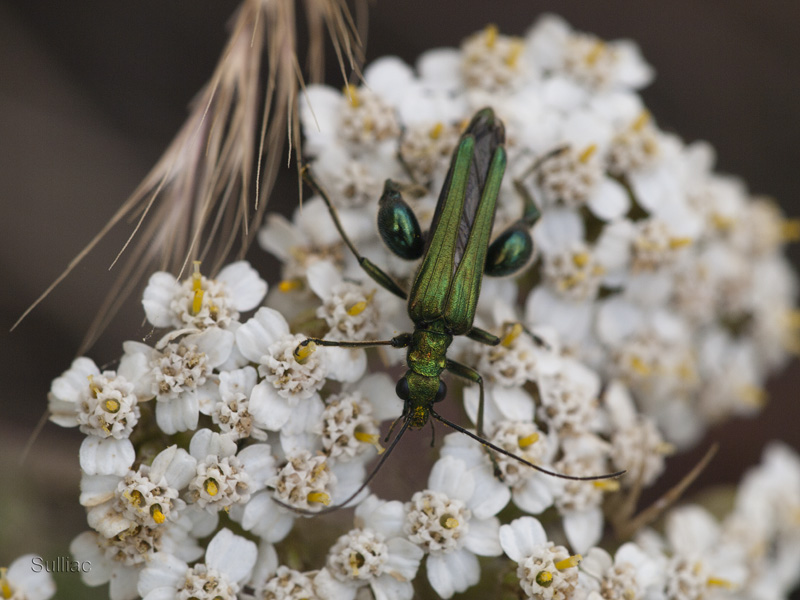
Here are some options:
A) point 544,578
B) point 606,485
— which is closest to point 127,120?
point 606,485

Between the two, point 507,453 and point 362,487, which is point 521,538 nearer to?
point 507,453

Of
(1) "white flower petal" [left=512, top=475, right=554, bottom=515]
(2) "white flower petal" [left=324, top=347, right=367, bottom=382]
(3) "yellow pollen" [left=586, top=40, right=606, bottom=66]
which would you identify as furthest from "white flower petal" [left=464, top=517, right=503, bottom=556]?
(3) "yellow pollen" [left=586, top=40, right=606, bottom=66]

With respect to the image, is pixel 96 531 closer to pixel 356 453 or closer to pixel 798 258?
pixel 356 453

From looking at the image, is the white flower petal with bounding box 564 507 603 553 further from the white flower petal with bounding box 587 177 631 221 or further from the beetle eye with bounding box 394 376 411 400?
the white flower petal with bounding box 587 177 631 221

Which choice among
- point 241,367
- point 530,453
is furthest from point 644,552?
point 241,367

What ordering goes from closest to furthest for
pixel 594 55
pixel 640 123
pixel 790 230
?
pixel 640 123 → pixel 594 55 → pixel 790 230

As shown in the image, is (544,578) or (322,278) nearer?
(544,578)
